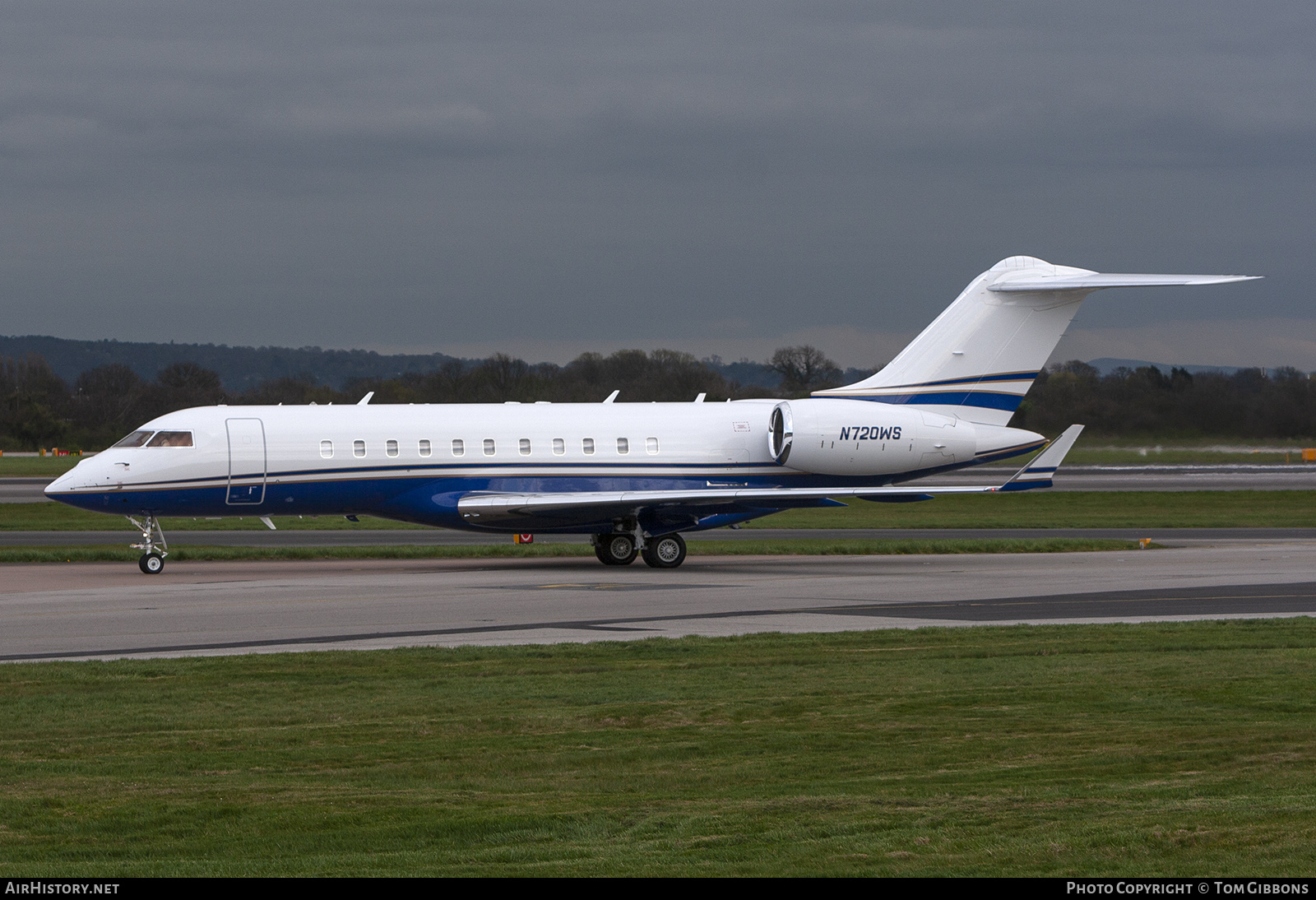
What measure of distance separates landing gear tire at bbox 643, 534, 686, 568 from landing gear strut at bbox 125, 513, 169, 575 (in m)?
10.5

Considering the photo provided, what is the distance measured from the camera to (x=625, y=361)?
82250 millimetres

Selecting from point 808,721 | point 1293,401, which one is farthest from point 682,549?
point 1293,401

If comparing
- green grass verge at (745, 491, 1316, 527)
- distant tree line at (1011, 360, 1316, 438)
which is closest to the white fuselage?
green grass verge at (745, 491, 1316, 527)

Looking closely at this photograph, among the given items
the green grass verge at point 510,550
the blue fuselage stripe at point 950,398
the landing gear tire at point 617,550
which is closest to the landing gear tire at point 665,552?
the landing gear tire at point 617,550

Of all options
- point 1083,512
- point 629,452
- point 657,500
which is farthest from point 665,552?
→ point 1083,512

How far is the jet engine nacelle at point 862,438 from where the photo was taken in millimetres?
32000

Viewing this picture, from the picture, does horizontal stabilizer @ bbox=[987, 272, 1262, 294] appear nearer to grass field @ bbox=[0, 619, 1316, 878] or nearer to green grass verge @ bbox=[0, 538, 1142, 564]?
green grass verge @ bbox=[0, 538, 1142, 564]

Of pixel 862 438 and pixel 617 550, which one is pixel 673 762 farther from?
pixel 862 438

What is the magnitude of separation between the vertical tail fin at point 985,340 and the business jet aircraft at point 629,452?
39mm

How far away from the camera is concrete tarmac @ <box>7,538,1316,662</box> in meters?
19.6

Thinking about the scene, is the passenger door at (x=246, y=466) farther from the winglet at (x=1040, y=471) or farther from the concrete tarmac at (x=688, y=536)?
the winglet at (x=1040, y=471)

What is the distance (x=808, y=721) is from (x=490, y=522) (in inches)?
752

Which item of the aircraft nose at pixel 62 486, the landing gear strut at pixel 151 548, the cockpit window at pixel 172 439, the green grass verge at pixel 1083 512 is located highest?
the cockpit window at pixel 172 439

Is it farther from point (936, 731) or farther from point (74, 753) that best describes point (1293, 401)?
point (74, 753)
